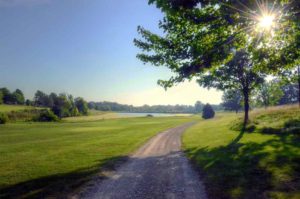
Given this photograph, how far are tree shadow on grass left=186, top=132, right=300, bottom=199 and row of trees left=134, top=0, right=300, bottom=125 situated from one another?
601cm

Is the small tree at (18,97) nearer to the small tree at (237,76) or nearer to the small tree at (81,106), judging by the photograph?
the small tree at (81,106)

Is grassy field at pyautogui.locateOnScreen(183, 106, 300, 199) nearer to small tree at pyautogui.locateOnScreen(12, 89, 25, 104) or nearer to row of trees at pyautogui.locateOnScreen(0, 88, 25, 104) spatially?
row of trees at pyautogui.locateOnScreen(0, 88, 25, 104)

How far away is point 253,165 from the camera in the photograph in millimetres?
13766

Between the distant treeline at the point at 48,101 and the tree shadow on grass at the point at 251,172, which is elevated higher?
the distant treeline at the point at 48,101

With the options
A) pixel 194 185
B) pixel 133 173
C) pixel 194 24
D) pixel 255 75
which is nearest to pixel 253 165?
pixel 194 185

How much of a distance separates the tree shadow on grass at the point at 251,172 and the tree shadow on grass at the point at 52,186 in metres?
6.51

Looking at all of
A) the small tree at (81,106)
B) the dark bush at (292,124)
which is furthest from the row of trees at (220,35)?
the small tree at (81,106)

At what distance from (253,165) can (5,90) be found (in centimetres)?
17403

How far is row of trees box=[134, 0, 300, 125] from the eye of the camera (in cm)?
1066

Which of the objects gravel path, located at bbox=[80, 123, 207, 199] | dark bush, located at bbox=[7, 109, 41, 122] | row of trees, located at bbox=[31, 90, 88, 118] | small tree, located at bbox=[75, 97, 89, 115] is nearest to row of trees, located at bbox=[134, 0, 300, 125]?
gravel path, located at bbox=[80, 123, 207, 199]

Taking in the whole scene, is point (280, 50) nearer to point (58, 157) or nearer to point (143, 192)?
point (143, 192)

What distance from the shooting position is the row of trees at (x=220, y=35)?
10.7m

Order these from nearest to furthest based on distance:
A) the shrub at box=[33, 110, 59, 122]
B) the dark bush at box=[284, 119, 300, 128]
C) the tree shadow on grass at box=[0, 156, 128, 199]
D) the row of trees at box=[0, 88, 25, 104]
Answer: the tree shadow on grass at box=[0, 156, 128, 199]
the dark bush at box=[284, 119, 300, 128]
the shrub at box=[33, 110, 59, 122]
the row of trees at box=[0, 88, 25, 104]

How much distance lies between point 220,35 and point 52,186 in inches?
489
